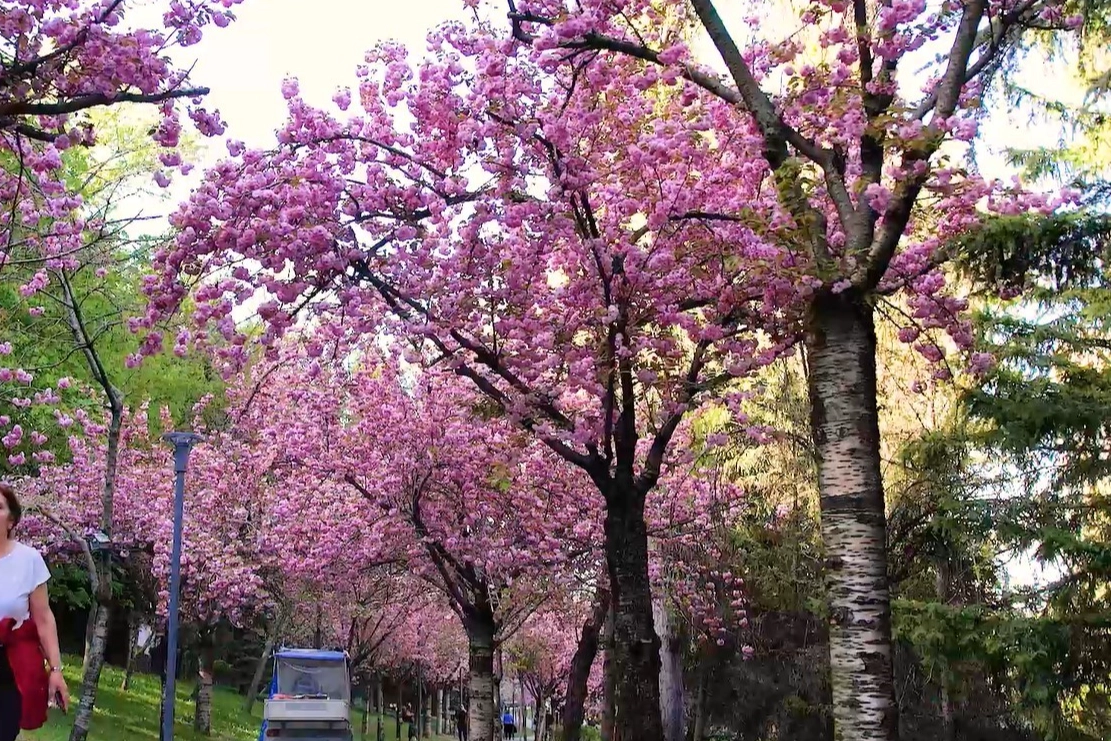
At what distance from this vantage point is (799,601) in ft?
59.4

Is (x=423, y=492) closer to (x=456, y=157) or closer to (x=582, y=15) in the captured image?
(x=456, y=157)

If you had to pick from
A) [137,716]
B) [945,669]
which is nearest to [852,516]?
[945,669]

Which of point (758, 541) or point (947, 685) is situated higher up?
point (758, 541)

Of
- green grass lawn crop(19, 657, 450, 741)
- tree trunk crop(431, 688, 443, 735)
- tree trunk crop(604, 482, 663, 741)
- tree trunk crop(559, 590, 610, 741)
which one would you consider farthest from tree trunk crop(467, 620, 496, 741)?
tree trunk crop(431, 688, 443, 735)

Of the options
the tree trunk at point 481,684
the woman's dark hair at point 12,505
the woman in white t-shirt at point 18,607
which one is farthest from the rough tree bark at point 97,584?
the woman in white t-shirt at point 18,607

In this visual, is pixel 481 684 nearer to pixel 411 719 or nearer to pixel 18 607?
pixel 18 607

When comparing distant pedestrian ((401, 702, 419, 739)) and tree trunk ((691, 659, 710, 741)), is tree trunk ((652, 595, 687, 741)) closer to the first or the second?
tree trunk ((691, 659, 710, 741))

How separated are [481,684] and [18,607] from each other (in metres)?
15.8

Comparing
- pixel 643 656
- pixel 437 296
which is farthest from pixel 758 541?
pixel 437 296

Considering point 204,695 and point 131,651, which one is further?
point 131,651

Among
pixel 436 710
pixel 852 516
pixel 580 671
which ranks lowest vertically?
pixel 436 710

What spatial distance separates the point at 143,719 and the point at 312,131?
20029mm

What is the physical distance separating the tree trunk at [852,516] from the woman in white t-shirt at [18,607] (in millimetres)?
4240

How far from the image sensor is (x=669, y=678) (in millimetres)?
18844
